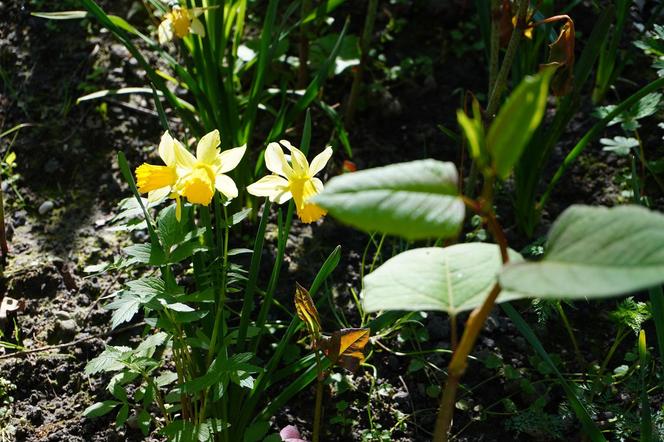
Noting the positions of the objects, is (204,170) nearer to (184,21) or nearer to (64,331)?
(184,21)

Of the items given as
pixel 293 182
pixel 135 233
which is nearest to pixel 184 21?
pixel 135 233

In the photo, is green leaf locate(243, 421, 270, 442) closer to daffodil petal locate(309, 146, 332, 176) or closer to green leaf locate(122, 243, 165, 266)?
A: green leaf locate(122, 243, 165, 266)

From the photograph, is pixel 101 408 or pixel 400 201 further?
pixel 101 408

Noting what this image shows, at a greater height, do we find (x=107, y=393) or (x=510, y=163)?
(x=510, y=163)

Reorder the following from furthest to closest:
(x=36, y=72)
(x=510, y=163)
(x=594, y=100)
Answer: (x=36, y=72) < (x=594, y=100) < (x=510, y=163)

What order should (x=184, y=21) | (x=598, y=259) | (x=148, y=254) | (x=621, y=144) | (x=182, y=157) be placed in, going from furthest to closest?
(x=621, y=144) → (x=184, y=21) → (x=148, y=254) → (x=182, y=157) → (x=598, y=259)

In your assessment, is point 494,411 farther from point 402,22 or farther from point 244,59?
point 402,22

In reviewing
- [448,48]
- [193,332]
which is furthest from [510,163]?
[448,48]

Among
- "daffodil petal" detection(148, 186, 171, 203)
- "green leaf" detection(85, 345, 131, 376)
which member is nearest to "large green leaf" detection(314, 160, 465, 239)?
"daffodil petal" detection(148, 186, 171, 203)
